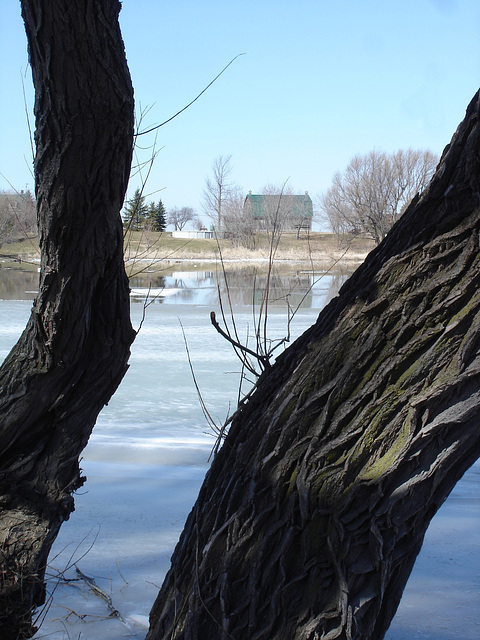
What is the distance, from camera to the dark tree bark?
1.50 meters

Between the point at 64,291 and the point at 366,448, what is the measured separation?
1.36 meters

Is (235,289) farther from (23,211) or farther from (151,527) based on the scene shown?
(151,527)

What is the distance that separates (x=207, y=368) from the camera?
8.77 metres

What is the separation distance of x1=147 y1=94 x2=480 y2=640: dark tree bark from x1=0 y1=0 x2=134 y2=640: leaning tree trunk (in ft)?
3.31

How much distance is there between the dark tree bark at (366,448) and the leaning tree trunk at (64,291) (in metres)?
1.01

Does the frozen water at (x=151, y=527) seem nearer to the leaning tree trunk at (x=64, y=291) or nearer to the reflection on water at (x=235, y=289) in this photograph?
the leaning tree trunk at (x=64, y=291)

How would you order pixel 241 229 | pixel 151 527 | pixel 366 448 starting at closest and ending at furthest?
1. pixel 366 448
2. pixel 151 527
3. pixel 241 229

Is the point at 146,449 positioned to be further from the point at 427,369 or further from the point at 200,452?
the point at 427,369

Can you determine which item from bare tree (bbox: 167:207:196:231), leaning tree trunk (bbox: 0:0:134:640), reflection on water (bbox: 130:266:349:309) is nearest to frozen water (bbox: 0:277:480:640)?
leaning tree trunk (bbox: 0:0:134:640)

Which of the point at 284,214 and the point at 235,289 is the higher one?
the point at 284,214

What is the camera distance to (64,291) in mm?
2348

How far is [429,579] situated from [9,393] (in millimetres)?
2385

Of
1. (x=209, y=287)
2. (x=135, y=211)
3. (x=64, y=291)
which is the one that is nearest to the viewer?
(x=64, y=291)

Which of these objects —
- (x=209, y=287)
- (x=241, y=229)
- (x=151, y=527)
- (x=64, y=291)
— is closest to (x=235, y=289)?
(x=209, y=287)
